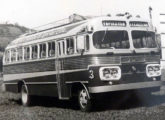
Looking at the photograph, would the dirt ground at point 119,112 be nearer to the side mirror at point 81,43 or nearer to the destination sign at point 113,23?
the side mirror at point 81,43

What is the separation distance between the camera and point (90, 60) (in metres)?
11.3

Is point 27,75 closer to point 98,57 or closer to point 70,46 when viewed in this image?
point 70,46

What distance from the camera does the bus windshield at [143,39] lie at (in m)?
12.2

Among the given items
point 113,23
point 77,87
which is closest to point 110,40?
point 113,23

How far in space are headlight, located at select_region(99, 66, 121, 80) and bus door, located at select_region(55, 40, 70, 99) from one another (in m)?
1.75

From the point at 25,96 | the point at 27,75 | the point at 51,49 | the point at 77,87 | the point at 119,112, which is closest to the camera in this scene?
the point at 119,112

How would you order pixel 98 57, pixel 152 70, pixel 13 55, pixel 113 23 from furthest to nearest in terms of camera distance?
pixel 13 55, pixel 152 70, pixel 113 23, pixel 98 57

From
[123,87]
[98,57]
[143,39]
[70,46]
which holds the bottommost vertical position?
[123,87]

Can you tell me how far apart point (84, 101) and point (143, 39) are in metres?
2.71

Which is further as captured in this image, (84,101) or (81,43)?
(84,101)

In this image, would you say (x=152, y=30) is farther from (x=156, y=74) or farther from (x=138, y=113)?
(x=138, y=113)

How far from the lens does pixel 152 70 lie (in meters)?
12.0

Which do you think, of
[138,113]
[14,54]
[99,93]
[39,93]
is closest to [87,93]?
[99,93]

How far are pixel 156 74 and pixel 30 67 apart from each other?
529 cm
